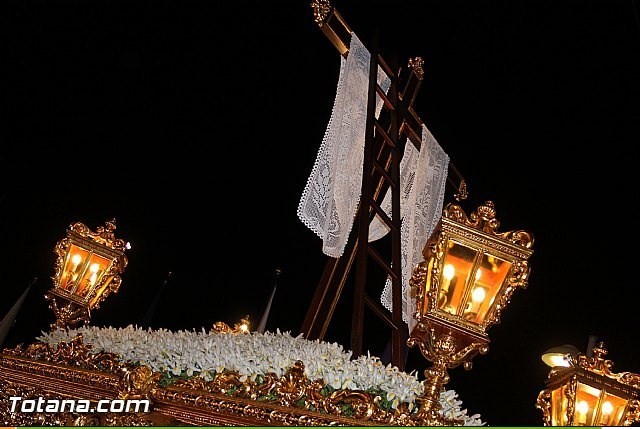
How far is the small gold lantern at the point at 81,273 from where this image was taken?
406cm

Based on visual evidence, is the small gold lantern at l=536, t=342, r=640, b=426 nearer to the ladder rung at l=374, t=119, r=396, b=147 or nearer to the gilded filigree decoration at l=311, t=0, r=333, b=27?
the ladder rung at l=374, t=119, r=396, b=147

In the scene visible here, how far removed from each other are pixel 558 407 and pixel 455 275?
2971 mm

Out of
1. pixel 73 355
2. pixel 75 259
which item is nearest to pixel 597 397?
pixel 75 259

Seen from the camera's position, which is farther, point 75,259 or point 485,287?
point 75,259

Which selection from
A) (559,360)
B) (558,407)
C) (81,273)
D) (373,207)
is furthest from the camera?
(559,360)

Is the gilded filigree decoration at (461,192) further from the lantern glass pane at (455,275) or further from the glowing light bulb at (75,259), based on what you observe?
the glowing light bulb at (75,259)

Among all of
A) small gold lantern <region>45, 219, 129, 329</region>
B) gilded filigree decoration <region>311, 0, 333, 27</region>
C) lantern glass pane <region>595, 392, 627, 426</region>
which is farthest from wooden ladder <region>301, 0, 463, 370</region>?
lantern glass pane <region>595, 392, 627, 426</region>

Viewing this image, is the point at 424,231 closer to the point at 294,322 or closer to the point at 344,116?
the point at 344,116

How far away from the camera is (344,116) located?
391 centimetres

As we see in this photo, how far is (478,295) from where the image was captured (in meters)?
2.67

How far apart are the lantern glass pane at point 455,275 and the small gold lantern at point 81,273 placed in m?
2.30

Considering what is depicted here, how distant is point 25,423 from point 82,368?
268 mm

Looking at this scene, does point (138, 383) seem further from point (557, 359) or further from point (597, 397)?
point (557, 359)

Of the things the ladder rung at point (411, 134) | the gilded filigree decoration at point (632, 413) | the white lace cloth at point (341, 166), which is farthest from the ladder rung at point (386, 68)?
the gilded filigree decoration at point (632, 413)
